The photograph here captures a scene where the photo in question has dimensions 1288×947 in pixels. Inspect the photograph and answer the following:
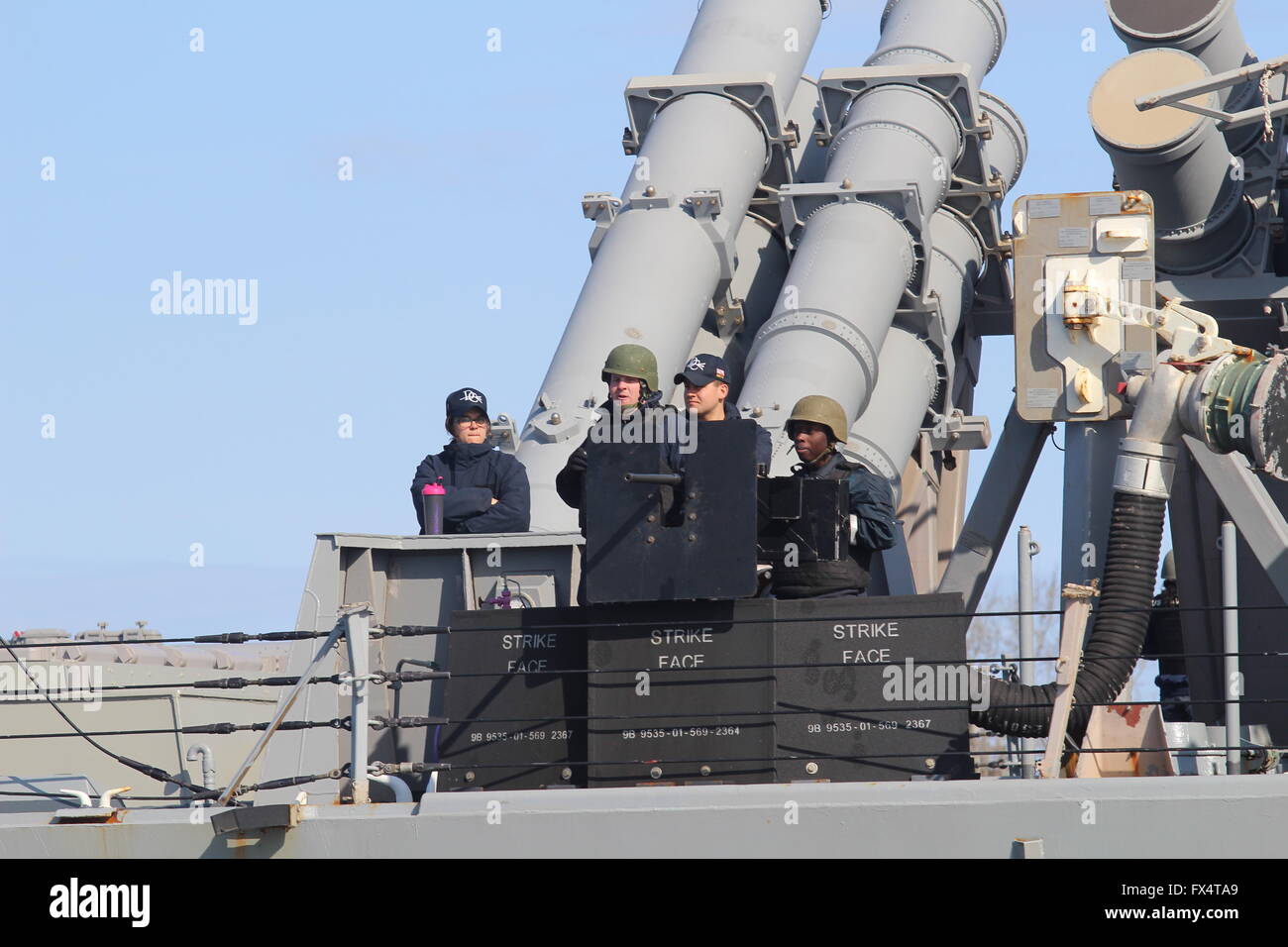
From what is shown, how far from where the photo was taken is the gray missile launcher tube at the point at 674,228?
44.0 feet

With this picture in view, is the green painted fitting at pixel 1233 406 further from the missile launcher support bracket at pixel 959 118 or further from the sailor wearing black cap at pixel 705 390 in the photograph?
the missile launcher support bracket at pixel 959 118

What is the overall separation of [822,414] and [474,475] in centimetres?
252

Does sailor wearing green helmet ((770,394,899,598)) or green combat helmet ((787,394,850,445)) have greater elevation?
green combat helmet ((787,394,850,445))

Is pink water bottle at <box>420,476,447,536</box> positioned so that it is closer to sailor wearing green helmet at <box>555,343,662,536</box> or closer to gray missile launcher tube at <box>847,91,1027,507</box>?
sailor wearing green helmet at <box>555,343,662,536</box>

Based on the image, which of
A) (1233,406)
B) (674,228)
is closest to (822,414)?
(1233,406)

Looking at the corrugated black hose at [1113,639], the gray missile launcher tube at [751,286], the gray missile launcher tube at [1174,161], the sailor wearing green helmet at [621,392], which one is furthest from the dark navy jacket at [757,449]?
the gray missile launcher tube at [751,286]

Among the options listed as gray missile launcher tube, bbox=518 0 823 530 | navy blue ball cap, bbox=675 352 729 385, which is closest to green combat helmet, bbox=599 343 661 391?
navy blue ball cap, bbox=675 352 729 385

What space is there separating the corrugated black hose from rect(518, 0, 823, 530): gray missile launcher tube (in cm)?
446

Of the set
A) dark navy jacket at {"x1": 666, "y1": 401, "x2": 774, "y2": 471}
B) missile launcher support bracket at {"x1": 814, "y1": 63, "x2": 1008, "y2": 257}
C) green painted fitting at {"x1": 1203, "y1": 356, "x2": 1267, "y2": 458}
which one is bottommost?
dark navy jacket at {"x1": 666, "y1": 401, "x2": 774, "y2": 471}

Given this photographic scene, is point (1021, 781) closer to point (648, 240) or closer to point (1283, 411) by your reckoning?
point (1283, 411)

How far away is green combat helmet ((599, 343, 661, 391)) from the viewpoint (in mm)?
8492

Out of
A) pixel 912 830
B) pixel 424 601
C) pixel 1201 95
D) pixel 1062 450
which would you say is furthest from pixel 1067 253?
pixel 912 830

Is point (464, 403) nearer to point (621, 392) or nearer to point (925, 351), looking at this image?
point (621, 392)
